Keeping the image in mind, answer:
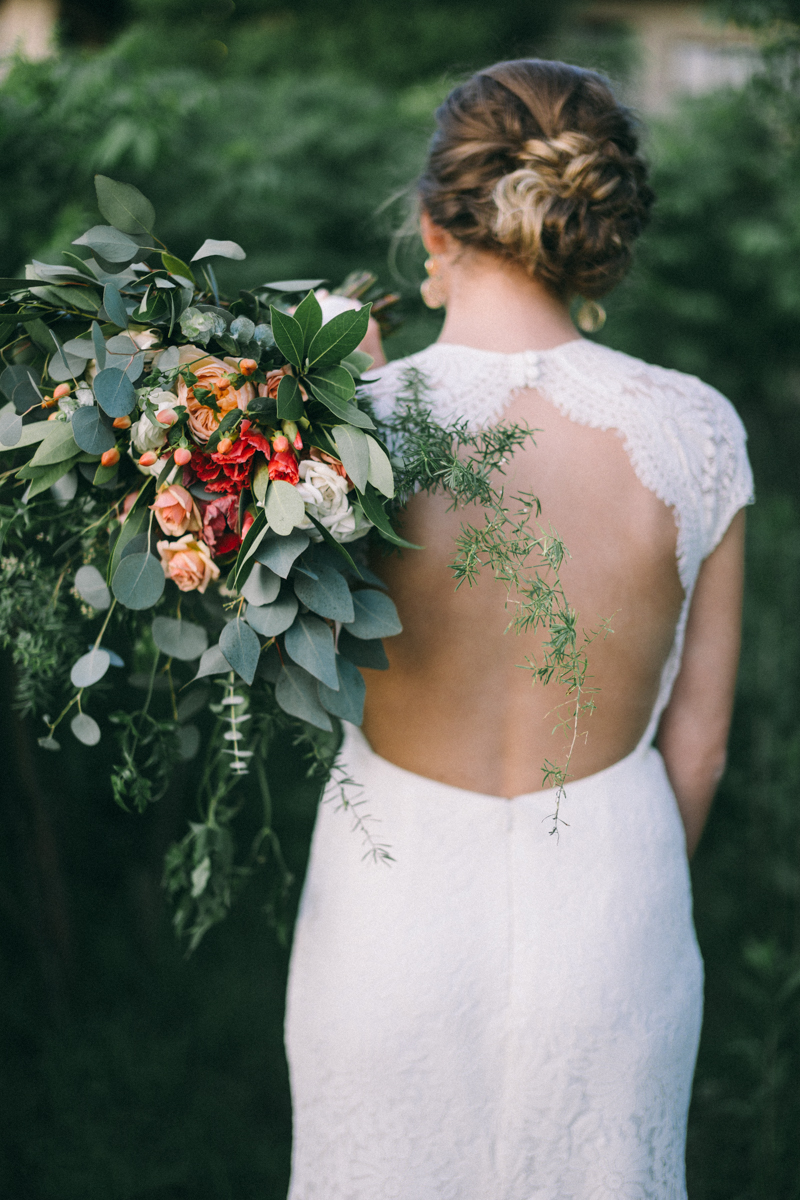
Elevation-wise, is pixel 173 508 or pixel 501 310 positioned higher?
pixel 501 310

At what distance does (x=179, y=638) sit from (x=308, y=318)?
46 cm

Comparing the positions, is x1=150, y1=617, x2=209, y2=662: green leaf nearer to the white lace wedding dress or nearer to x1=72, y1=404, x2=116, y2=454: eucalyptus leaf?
x1=72, y1=404, x2=116, y2=454: eucalyptus leaf

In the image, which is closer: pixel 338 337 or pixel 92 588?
pixel 338 337

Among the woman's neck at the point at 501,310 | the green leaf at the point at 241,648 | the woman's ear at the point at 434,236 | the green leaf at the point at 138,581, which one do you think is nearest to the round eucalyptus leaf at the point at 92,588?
the green leaf at the point at 138,581

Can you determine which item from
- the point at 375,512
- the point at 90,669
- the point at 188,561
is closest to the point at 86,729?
the point at 90,669

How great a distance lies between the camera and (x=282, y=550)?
109 cm

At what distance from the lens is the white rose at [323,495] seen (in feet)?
3.60

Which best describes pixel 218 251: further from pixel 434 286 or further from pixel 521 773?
pixel 521 773

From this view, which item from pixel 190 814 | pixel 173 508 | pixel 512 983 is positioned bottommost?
pixel 190 814

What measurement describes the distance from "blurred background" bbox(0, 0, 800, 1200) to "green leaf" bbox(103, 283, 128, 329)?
0.84 metres

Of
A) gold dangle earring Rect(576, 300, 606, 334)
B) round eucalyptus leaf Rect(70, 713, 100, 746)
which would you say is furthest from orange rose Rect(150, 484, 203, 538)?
gold dangle earring Rect(576, 300, 606, 334)

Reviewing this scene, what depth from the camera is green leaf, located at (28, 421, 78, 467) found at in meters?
1.16

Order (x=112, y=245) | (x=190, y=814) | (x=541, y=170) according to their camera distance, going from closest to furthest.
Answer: (x=112, y=245)
(x=541, y=170)
(x=190, y=814)

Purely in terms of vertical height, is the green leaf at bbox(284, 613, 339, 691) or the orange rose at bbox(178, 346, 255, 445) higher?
the orange rose at bbox(178, 346, 255, 445)
